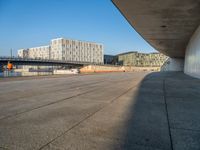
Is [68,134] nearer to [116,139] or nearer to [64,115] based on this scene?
[116,139]

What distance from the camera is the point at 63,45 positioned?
397ft

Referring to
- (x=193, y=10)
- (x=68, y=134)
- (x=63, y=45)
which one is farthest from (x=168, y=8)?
(x=63, y=45)

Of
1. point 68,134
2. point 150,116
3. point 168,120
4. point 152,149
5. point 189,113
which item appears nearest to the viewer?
point 152,149

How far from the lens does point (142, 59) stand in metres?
156

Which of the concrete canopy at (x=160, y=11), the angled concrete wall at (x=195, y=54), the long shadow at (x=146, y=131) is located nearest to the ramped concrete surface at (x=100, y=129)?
the long shadow at (x=146, y=131)

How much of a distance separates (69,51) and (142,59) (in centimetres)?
6161

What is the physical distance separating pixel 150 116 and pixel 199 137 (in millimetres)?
1472

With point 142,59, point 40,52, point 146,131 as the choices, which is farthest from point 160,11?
point 142,59

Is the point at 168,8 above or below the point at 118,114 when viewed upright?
above

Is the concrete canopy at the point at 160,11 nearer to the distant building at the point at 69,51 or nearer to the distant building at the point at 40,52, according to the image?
the distant building at the point at 69,51

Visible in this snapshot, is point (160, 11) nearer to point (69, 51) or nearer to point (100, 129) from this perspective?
point (100, 129)

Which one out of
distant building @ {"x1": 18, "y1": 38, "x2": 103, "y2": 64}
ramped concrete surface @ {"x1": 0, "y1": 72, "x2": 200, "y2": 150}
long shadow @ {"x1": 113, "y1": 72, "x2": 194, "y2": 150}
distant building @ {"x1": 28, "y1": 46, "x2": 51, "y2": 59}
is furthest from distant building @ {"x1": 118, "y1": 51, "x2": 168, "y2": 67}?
long shadow @ {"x1": 113, "y1": 72, "x2": 194, "y2": 150}

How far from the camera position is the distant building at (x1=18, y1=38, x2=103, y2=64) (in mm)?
122475

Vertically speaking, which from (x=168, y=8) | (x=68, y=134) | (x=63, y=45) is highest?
(x=63, y=45)
